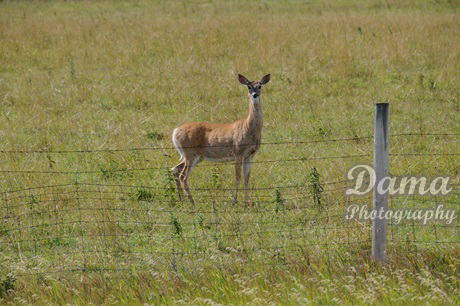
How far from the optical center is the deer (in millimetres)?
8266

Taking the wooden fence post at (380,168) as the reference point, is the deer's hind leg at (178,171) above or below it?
below

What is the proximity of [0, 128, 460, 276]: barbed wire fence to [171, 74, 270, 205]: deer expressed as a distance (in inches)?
19.0

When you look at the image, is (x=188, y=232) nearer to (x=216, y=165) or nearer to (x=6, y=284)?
(x=216, y=165)

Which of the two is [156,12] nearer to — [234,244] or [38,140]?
[38,140]

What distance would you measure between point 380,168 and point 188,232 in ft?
7.79

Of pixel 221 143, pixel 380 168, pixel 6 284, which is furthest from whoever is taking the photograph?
pixel 221 143

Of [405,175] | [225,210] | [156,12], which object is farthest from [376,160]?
[156,12]

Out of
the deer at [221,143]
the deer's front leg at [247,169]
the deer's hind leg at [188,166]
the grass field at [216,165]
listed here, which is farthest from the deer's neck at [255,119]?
the deer's hind leg at [188,166]

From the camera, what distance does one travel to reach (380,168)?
523 centimetres

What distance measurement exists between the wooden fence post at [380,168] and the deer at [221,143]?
293 cm

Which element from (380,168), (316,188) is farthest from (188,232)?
(380,168)

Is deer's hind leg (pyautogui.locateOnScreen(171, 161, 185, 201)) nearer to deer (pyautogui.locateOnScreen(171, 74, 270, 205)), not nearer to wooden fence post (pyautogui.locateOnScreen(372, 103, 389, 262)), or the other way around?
deer (pyautogui.locateOnScreen(171, 74, 270, 205))

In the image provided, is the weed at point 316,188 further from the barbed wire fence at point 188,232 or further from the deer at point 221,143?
the deer at point 221,143

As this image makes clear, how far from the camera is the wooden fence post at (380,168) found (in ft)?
17.1
